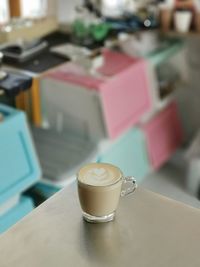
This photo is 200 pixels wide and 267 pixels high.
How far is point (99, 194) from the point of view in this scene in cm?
69

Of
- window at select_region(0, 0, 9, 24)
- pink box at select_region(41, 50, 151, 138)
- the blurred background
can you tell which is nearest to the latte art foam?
the blurred background

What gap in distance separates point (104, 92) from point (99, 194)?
98cm

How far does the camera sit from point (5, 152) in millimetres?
1279

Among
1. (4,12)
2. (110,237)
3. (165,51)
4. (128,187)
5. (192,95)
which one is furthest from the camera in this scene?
(192,95)

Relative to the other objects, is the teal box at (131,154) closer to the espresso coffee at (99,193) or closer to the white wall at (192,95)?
the white wall at (192,95)

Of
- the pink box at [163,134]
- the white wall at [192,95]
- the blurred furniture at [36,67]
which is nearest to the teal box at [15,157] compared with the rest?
the blurred furniture at [36,67]

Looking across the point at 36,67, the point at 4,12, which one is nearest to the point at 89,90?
the point at 36,67

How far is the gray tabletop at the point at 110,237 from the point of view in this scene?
0.61 metres

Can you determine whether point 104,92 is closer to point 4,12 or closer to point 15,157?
point 15,157

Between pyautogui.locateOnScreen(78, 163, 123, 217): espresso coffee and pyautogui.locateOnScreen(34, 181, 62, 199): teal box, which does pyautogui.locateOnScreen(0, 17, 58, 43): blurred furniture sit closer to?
pyautogui.locateOnScreen(34, 181, 62, 199): teal box

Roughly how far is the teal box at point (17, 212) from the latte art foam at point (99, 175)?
0.60 m

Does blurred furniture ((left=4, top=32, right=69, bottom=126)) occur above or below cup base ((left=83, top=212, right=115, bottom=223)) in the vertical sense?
below

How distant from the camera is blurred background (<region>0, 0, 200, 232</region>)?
1.37 m

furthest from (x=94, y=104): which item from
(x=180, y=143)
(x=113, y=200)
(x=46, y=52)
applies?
(x=113, y=200)
